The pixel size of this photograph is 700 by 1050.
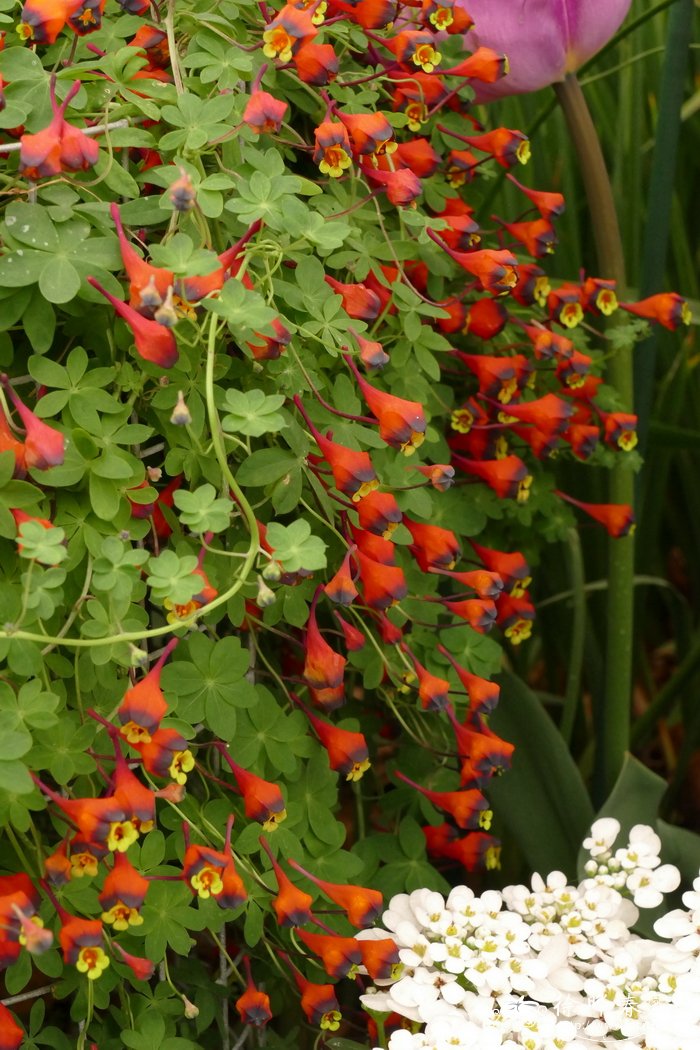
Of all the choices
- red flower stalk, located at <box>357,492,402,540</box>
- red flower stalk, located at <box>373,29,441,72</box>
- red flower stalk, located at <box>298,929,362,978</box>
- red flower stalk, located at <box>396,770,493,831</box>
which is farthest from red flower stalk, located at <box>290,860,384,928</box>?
red flower stalk, located at <box>373,29,441,72</box>

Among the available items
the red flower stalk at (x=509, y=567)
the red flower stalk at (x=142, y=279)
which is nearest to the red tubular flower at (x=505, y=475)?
the red flower stalk at (x=509, y=567)

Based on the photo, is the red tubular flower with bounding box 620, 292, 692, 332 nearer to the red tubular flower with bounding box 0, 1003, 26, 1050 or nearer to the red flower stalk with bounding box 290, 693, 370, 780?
the red flower stalk with bounding box 290, 693, 370, 780

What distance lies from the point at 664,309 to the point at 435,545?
32 cm

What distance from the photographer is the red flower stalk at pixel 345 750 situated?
77 centimetres

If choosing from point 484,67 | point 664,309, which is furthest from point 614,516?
point 484,67

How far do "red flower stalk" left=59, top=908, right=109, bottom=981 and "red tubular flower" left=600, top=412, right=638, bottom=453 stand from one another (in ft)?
1.86

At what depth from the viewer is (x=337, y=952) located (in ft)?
2.46

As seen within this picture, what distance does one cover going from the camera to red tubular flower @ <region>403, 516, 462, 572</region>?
82 centimetres

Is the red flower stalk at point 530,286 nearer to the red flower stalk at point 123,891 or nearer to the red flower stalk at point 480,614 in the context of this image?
the red flower stalk at point 480,614

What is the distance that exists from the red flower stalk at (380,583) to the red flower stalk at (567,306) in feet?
1.05

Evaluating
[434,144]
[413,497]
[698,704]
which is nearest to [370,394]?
[413,497]

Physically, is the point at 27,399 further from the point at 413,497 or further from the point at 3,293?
the point at 413,497

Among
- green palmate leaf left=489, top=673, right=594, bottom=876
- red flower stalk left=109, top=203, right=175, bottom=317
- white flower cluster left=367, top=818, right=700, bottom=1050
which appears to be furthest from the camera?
green palmate leaf left=489, top=673, right=594, bottom=876

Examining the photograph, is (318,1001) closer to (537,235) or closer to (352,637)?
(352,637)
